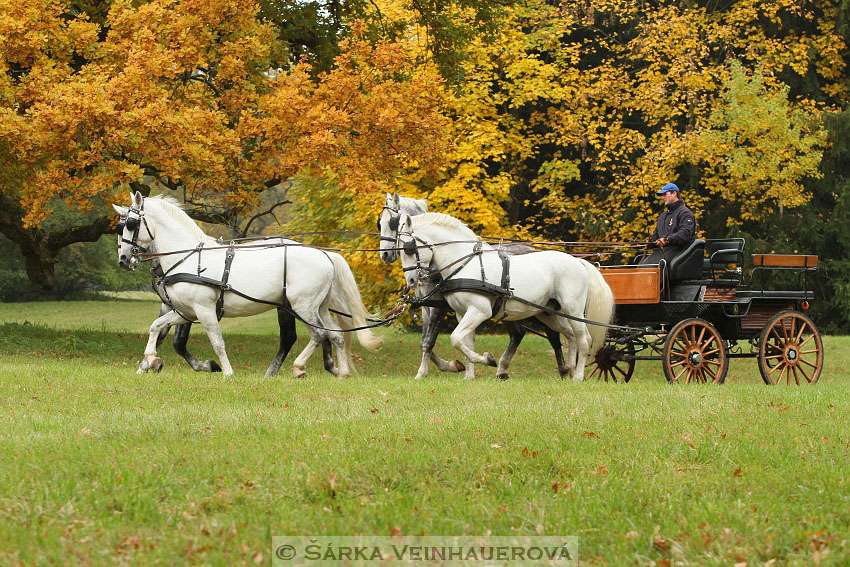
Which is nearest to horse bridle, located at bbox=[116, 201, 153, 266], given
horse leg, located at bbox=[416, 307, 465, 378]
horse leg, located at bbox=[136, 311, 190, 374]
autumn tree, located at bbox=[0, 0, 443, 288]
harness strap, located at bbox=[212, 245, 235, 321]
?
harness strap, located at bbox=[212, 245, 235, 321]

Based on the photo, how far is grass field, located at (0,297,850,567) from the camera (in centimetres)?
539

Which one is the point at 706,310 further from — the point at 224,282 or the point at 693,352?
the point at 224,282

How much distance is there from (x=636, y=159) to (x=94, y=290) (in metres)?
39.1

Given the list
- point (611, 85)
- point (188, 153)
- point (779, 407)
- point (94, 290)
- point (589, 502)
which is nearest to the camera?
point (589, 502)

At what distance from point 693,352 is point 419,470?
7090mm

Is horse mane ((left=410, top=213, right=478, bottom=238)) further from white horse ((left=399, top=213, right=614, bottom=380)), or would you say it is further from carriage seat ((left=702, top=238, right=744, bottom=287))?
carriage seat ((left=702, top=238, right=744, bottom=287))

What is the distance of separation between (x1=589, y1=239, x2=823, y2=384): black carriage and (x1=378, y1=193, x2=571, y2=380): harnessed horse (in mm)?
1578

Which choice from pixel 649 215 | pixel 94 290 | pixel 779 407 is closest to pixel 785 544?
pixel 779 407

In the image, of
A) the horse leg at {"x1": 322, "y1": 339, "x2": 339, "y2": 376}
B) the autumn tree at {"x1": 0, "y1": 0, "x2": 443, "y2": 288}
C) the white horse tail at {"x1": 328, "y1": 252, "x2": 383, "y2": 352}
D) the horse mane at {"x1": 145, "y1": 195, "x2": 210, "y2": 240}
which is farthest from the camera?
the autumn tree at {"x1": 0, "y1": 0, "x2": 443, "y2": 288}

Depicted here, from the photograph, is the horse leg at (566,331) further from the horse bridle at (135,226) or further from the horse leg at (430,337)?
the horse bridle at (135,226)

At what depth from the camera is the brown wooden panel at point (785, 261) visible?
40.8ft

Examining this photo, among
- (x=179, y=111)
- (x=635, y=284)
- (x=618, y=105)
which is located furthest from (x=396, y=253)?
(x=618, y=105)

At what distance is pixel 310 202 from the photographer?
29.0m

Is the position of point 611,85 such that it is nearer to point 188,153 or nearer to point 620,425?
point 188,153
